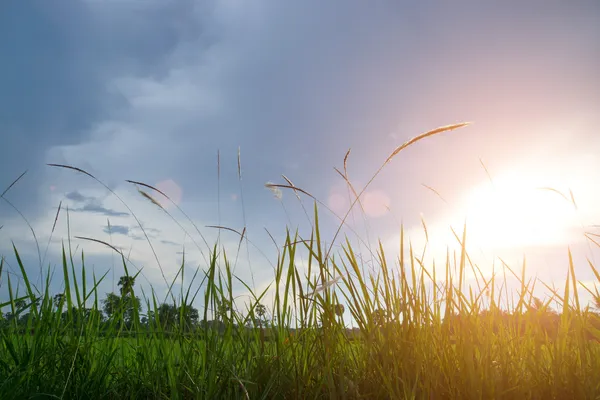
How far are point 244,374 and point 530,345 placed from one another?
1.64m

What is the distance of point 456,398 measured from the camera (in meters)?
2.15

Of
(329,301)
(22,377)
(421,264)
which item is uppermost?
(421,264)

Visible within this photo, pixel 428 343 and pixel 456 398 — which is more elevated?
pixel 428 343

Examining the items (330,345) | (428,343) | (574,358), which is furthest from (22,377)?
(574,358)

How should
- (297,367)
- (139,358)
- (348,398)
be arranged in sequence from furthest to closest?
(139,358), (297,367), (348,398)

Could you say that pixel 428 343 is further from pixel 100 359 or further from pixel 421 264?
pixel 100 359

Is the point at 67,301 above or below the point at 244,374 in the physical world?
above

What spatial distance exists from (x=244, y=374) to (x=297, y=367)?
265mm

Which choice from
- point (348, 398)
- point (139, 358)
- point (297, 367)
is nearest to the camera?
point (348, 398)

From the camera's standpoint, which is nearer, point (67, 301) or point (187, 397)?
point (187, 397)

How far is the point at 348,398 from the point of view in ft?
6.93

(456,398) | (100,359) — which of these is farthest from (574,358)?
(100,359)

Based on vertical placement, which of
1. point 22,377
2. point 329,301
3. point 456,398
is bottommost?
point 456,398

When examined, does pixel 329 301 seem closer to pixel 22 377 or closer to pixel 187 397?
pixel 187 397
